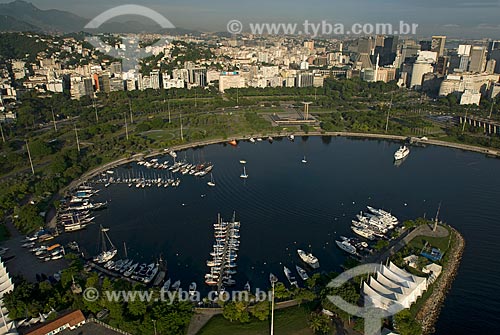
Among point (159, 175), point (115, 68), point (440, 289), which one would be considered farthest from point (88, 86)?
point (440, 289)

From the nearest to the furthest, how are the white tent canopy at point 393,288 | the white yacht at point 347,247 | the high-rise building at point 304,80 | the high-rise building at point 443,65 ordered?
the white tent canopy at point 393,288
the white yacht at point 347,247
the high-rise building at point 304,80
the high-rise building at point 443,65

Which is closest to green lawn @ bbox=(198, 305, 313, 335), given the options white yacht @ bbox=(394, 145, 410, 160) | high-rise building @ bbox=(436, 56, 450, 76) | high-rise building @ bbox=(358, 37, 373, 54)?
white yacht @ bbox=(394, 145, 410, 160)

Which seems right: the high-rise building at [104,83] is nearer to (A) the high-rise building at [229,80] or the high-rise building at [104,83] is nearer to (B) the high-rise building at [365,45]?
(A) the high-rise building at [229,80]

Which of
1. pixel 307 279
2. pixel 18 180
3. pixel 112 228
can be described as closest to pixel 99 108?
pixel 18 180

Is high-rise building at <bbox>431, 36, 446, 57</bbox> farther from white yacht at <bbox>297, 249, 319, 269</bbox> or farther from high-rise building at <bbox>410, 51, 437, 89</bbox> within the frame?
white yacht at <bbox>297, 249, 319, 269</bbox>

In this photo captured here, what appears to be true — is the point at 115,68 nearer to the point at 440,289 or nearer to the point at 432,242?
the point at 432,242

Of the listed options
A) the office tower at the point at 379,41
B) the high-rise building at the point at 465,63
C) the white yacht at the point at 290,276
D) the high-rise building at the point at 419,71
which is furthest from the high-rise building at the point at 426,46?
the white yacht at the point at 290,276

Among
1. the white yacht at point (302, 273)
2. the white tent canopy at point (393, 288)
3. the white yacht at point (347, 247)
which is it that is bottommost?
the white yacht at point (302, 273)
